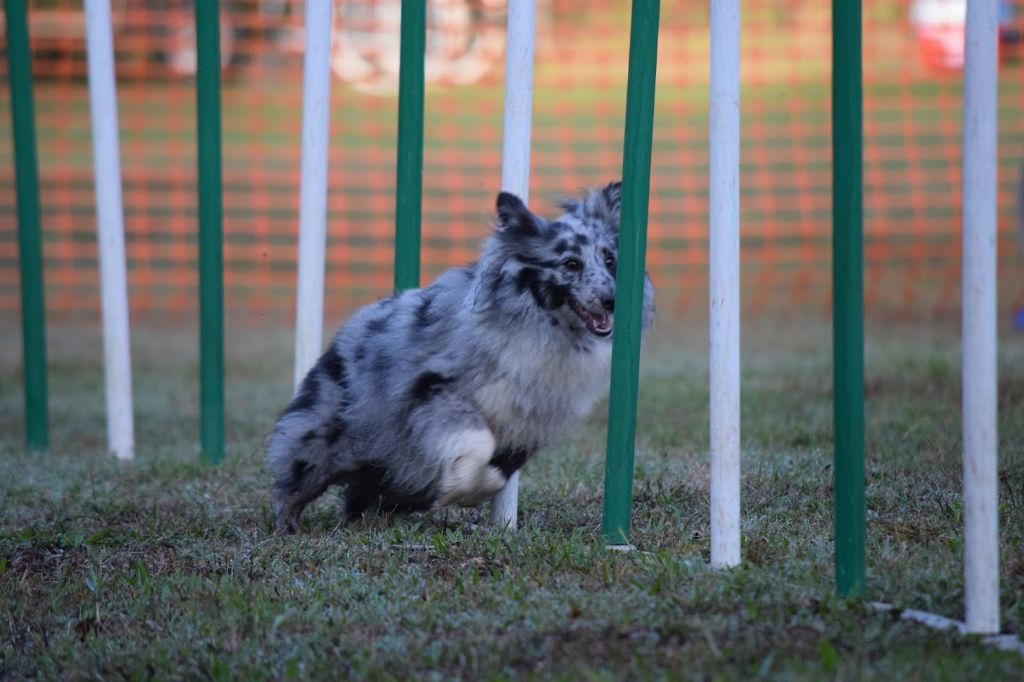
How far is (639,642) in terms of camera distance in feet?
10.5

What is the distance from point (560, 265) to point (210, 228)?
2.49 m

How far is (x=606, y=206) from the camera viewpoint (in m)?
4.62

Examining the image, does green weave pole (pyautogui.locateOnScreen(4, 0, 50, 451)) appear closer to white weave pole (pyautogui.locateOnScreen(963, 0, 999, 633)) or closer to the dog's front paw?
the dog's front paw

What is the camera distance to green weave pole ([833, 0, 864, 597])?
3.21 metres

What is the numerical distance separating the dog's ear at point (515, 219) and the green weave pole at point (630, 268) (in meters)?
0.49

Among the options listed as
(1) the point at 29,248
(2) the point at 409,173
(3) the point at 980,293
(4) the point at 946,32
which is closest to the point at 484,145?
(4) the point at 946,32

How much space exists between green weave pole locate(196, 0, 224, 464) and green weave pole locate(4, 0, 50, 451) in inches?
47.7

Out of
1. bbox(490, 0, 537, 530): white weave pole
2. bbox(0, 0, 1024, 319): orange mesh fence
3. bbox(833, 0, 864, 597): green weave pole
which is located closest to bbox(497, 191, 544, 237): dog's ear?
bbox(490, 0, 537, 530): white weave pole

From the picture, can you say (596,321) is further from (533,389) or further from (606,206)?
(606,206)

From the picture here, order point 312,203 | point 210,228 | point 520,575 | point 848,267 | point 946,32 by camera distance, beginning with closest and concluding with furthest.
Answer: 1. point 848,267
2. point 520,575
3. point 312,203
4. point 210,228
5. point 946,32

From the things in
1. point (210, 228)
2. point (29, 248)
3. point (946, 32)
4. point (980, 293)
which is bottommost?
point (980, 293)

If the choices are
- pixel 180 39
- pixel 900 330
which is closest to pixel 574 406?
pixel 900 330

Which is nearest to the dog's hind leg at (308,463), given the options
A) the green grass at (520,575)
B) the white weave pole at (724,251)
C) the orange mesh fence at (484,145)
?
the green grass at (520,575)

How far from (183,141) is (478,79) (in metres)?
4.57
